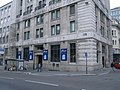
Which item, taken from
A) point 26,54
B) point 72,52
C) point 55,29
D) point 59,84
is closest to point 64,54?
point 72,52

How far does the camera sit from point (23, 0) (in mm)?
45094

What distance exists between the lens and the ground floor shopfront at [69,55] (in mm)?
27984

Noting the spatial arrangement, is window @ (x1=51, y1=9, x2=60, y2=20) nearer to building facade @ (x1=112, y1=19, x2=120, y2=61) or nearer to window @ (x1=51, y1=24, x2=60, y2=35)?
window @ (x1=51, y1=24, x2=60, y2=35)

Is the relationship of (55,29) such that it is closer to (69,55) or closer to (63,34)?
(63,34)

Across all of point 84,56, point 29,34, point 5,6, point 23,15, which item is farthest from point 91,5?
point 5,6

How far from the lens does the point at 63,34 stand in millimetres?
31609

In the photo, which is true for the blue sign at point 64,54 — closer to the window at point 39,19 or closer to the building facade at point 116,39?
the window at point 39,19

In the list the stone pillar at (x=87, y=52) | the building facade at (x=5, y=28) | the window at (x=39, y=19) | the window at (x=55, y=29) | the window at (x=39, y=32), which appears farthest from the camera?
the building facade at (x=5, y=28)

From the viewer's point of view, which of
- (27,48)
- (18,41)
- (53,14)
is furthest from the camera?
(18,41)

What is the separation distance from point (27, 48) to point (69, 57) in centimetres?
1345

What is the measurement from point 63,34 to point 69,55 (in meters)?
3.93

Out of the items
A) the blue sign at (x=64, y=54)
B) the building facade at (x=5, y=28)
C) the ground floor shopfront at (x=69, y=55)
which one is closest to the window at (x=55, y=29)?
the ground floor shopfront at (x=69, y=55)

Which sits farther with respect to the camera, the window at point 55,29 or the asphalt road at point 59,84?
the window at point 55,29

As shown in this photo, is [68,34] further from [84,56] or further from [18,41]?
[18,41]
